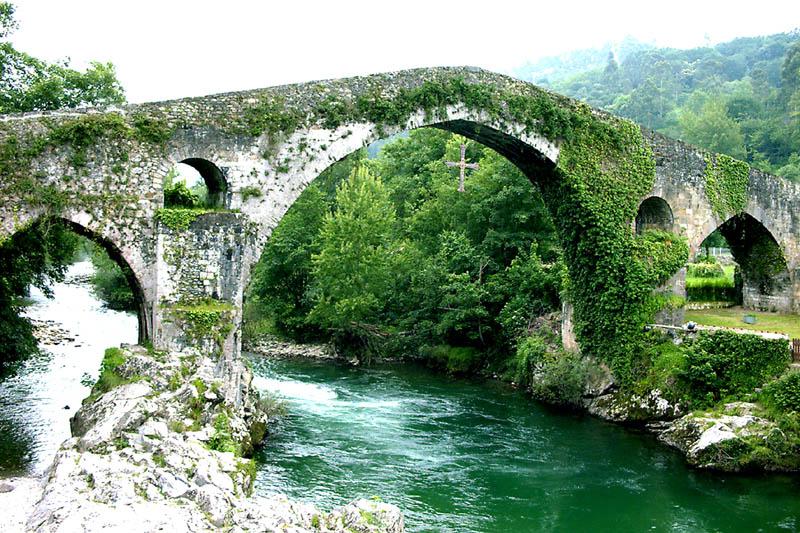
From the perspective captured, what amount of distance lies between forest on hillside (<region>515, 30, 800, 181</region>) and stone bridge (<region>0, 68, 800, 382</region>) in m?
23.7

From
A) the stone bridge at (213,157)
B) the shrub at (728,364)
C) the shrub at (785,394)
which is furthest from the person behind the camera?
the shrub at (728,364)

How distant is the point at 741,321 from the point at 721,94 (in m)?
35.8

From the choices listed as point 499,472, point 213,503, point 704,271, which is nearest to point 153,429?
point 213,503

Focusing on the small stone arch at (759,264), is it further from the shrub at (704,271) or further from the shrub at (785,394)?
the shrub at (785,394)

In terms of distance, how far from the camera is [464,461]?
45.6 feet

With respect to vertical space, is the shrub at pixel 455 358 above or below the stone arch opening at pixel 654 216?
below

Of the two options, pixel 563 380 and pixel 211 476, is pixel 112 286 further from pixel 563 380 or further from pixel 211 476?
pixel 211 476

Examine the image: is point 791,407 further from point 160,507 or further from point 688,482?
point 160,507

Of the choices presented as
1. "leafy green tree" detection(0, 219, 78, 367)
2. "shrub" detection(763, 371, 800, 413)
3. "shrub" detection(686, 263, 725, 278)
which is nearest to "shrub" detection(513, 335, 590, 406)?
"shrub" detection(763, 371, 800, 413)

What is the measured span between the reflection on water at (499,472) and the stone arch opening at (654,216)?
5158mm

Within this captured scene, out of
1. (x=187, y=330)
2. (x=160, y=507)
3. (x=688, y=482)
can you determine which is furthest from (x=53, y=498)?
(x=688, y=482)

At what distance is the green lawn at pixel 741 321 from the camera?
18203mm

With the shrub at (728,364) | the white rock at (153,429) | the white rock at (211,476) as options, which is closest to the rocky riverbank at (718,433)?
the shrub at (728,364)

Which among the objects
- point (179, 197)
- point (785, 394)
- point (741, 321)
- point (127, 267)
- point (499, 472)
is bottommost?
point (499, 472)
